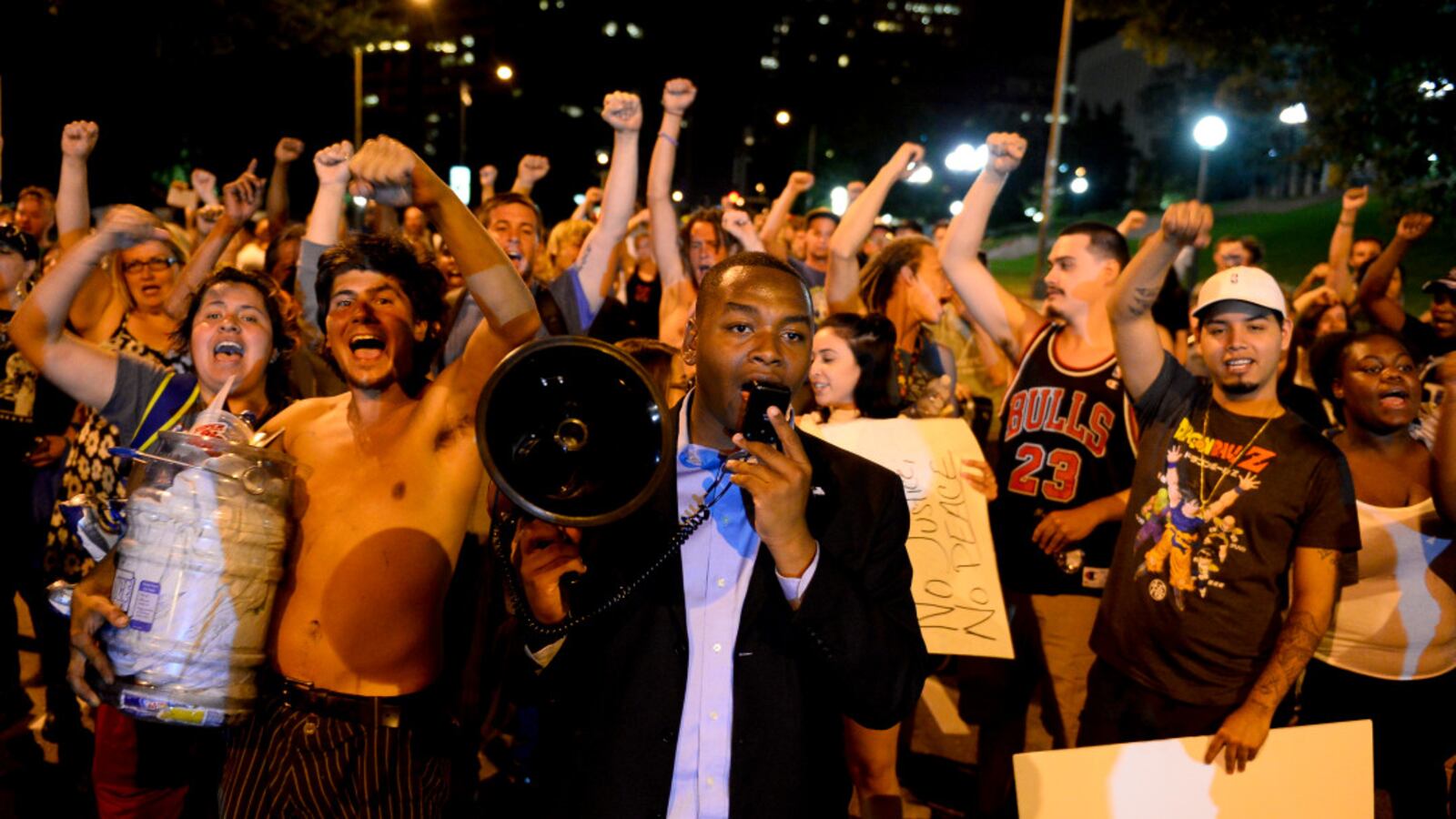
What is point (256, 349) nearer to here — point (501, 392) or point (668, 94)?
point (501, 392)

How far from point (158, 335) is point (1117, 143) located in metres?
79.6

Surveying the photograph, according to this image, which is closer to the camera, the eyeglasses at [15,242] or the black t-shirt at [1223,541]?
the black t-shirt at [1223,541]

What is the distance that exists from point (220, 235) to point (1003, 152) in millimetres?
3586

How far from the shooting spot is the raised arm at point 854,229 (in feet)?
16.6

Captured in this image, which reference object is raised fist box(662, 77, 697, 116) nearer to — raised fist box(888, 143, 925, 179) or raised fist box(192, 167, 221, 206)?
raised fist box(888, 143, 925, 179)

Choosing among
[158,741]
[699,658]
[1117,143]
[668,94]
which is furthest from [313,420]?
[1117,143]

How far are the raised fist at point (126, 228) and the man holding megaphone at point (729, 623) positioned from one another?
1.92 metres

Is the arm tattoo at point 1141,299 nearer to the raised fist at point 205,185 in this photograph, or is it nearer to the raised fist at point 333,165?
the raised fist at point 333,165

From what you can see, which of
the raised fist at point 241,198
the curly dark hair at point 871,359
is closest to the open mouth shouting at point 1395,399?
the curly dark hair at point 871,359

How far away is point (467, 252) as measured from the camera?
2.67 m

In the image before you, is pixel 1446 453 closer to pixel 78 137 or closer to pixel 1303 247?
pixel 78 137

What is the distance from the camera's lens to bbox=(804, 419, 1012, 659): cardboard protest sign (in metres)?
3.80

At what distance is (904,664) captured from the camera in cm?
214

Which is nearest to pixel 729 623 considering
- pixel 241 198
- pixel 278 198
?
pixel 241 198
